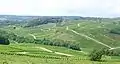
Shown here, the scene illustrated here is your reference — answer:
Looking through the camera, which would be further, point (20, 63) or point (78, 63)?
point (78, 63)

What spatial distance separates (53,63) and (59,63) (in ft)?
6.92

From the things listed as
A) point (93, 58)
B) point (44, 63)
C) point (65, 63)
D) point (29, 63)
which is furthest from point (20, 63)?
point (93, 58)

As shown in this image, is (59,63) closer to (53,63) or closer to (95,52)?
(53,63)

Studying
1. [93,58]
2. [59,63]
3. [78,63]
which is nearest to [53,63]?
[59,63]

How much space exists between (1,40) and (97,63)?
4216 inches

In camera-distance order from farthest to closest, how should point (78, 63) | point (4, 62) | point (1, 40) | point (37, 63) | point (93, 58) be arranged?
point (1, 40), point (93, 58), point (78, 63), point (37, 63), point (4, 62)

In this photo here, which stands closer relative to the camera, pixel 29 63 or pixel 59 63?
pixel 29 63

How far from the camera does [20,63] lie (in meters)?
80.0

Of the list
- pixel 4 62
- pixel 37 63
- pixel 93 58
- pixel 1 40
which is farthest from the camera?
pixel 1 40

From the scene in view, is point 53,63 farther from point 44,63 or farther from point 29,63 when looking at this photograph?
point 29,63

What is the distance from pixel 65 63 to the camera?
88562 millimetres

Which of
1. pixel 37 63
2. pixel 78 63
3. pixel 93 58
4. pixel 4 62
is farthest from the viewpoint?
pixel 93 58

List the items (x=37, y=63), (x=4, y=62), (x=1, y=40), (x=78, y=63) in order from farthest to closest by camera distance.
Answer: (x=1, y=40) < (x=78, y=63) < (x=37, y=63) < (x=4, y=62)

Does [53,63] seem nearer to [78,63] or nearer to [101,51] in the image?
[78,63]
